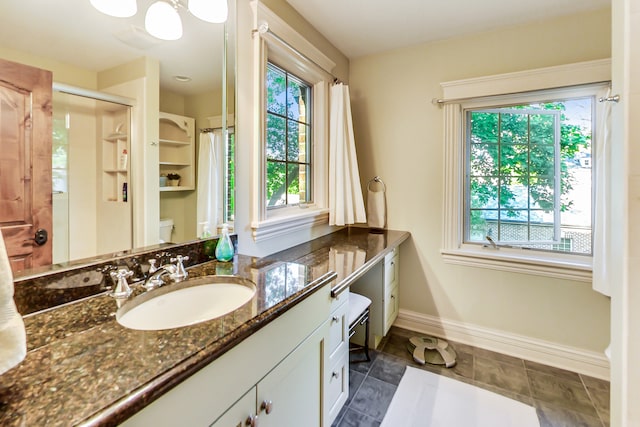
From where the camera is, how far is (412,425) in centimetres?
153

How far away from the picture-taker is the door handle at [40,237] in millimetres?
864

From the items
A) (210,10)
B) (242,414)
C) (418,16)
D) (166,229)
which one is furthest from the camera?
(418,16)

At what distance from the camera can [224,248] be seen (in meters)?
1.38

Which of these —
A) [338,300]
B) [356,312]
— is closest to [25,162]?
[338,300]

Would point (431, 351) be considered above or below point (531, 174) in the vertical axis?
below

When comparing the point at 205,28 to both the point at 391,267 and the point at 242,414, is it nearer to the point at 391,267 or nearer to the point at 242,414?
the point at 242,414

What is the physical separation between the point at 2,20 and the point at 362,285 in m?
2.08

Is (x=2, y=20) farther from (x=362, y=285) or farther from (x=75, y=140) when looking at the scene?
(x=362, y=285)

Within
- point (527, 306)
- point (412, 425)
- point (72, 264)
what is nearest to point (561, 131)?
point (527, 306)

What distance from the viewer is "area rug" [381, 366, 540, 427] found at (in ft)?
5.09

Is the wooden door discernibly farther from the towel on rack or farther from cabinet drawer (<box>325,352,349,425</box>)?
the towel on rack

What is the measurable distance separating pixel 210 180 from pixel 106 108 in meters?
0.52

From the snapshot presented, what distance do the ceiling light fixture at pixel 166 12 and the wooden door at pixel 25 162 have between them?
1.10 ft

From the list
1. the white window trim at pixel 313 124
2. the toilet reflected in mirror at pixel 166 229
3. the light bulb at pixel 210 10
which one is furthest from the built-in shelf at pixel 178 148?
the light bulb at pixel 210 10
